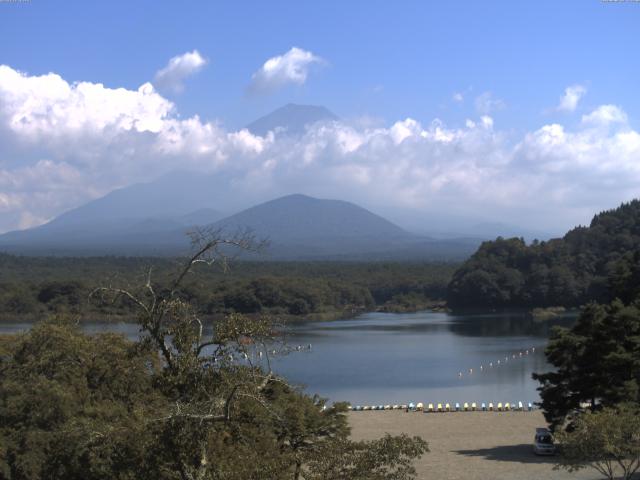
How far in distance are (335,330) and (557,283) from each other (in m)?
20.1

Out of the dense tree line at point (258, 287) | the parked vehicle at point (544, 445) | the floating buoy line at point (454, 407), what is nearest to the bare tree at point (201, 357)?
the parked vehicle at point (544, 445)

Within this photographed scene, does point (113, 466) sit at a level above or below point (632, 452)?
above

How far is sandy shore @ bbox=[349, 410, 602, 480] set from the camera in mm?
15234

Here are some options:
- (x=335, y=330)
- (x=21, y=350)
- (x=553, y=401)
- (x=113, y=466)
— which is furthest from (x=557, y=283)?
(x=113, y=466)

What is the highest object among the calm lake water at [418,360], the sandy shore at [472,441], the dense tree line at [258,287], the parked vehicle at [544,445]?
the dense tree line at [258,287]

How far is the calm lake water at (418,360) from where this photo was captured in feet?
96.9

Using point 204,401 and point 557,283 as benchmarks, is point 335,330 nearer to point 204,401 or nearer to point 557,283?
point 557,283

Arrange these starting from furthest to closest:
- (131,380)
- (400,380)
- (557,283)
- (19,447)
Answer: (557,283) < (400,380) < (131,380) < (19,447)

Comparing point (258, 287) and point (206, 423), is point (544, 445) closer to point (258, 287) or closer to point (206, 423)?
point (206, 423)

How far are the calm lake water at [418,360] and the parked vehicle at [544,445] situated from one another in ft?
33.2

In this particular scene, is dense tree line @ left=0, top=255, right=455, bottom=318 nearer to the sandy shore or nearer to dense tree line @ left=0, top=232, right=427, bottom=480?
the sandy shore

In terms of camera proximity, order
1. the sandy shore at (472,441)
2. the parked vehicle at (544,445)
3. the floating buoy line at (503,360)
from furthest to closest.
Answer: the floating buoy line at (503,360)
the parked vehicle at (544,445)
the sandy shore at (472,441)

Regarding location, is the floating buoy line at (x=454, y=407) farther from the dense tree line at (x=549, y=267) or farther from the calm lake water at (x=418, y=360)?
the dense tree line at (x=549, y=267)

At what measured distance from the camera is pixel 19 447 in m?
11.4
